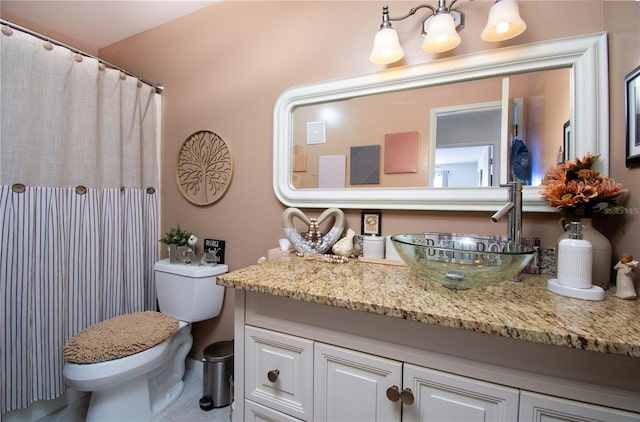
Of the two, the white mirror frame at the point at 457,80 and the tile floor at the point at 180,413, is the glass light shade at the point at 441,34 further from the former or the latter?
the tile floor at the point at 180,413

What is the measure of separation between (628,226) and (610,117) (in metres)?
0.38

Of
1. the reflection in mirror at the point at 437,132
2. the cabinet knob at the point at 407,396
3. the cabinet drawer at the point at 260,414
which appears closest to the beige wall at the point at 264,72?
the reflection in mirror at the point at 437,132

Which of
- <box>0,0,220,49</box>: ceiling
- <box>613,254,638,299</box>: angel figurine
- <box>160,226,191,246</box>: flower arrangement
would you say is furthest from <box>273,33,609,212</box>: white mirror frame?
<box>0,0,220,49</box>: ceiling

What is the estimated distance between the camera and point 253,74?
1513mm

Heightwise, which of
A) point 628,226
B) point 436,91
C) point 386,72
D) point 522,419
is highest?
point 386,72

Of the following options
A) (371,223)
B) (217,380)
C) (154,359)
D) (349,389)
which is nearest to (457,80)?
(371,223)

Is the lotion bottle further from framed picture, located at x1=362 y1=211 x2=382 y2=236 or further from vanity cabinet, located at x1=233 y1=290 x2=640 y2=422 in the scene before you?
framed picture, located at x1=362 y1=211 x2=382 y2=236

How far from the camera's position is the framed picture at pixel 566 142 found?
3.09 ft

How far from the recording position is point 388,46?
1.08 metres

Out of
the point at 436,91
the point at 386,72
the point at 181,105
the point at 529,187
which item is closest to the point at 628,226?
the point at 529,187

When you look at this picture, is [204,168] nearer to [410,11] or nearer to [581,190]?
[410,11]

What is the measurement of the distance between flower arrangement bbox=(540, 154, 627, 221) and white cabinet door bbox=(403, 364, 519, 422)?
2.03 feet

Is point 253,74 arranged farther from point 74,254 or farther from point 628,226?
point 628,226

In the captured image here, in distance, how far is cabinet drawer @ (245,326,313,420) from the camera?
79cm
